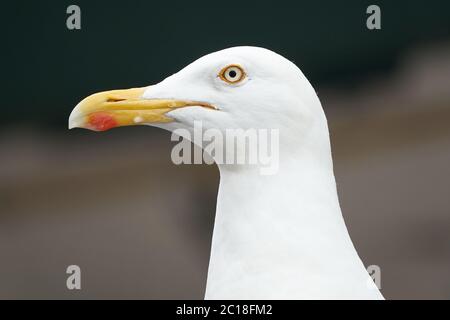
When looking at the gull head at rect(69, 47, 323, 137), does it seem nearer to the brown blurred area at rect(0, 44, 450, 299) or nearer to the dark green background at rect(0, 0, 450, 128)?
the dark green background at rect(0, 0, 450, 128)

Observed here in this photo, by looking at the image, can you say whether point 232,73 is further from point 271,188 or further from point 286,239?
point 286,239

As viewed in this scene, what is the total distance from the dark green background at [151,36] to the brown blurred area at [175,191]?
15.5 inches

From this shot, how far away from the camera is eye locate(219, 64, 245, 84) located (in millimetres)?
4445

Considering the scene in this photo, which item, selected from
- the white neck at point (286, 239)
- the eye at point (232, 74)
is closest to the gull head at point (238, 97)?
the eye at point (232, 74)

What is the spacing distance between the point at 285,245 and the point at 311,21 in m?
4.56

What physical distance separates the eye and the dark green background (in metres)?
4.19

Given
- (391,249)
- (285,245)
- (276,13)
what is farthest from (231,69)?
(391,249)

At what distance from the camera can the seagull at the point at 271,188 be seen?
436 cm

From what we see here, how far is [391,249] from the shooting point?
9109 millimetres

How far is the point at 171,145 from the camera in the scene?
9078mm

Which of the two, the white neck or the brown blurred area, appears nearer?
the white neck

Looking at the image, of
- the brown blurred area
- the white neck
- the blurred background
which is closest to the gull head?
the white neck

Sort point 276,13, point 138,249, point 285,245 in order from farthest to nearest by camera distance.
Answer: point 138,249 < point 276,13 < point 285,245

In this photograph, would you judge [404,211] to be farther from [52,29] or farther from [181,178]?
[52,29]
